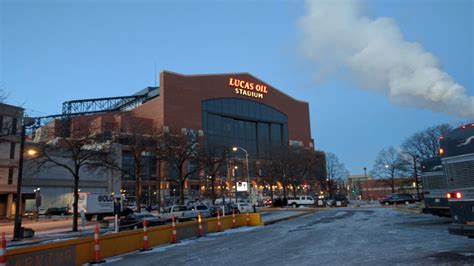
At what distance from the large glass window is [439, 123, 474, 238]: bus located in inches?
3725

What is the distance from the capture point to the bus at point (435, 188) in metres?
21.5

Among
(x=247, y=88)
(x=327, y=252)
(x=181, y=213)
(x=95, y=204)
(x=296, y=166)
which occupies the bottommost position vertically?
(x=327, y=252)

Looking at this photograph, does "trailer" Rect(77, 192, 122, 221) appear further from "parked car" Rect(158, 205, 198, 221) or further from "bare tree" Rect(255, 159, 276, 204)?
"bare tree" Rect(255, 159, 276, 204)

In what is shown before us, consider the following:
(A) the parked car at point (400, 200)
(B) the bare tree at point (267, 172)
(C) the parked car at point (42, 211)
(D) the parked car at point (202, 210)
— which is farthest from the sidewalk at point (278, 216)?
(C) the parked car at point (42, 211)

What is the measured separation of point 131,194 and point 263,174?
1510 inches

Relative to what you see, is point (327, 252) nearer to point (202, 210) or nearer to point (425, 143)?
point (202, 210)

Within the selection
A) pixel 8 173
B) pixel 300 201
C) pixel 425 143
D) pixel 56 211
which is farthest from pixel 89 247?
pixel 425 143

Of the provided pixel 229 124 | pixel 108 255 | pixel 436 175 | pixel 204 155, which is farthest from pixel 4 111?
pixel 229 124

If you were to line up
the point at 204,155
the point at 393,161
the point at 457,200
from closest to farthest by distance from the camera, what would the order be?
the point at 457,200, the point at 204,155, the point at 393,161

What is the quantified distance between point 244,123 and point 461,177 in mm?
109190

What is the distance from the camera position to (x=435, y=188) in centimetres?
2220

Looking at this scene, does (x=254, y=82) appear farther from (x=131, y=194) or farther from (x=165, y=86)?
(x=131, y=194)

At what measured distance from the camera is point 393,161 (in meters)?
88.9

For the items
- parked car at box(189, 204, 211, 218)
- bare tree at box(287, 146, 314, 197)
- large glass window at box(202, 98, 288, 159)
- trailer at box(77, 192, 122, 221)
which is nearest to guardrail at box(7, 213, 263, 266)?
parked car at box(189, 204, 211, 218)
